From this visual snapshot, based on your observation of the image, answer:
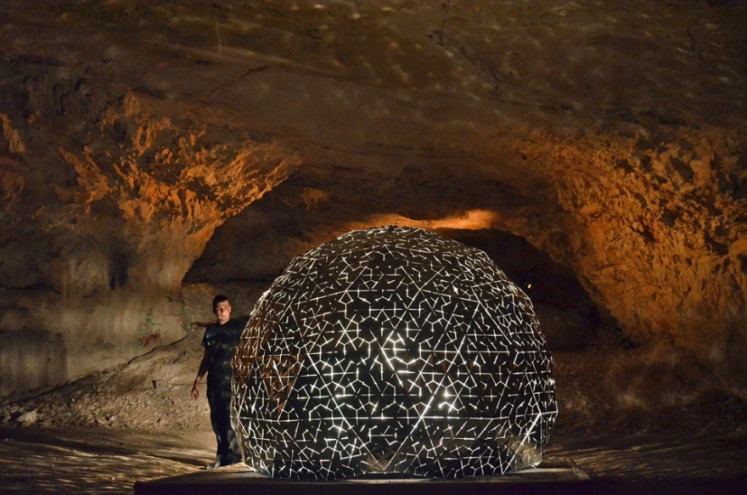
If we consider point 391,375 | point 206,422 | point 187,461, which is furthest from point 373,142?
point 391,375

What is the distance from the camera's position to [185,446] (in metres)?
7.34

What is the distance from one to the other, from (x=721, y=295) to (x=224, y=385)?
16.4ft

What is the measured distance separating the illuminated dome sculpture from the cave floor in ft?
0.91

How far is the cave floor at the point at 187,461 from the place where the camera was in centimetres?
481

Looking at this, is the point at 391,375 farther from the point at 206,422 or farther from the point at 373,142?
the point at 206,422

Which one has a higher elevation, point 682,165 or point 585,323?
point 682,165

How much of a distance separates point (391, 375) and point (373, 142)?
4.43 meters

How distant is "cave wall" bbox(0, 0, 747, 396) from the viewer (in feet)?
20.3

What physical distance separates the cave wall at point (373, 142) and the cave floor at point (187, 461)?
1708mm

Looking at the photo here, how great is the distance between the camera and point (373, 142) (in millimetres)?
7875

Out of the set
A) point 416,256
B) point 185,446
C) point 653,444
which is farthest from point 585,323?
point 416,256

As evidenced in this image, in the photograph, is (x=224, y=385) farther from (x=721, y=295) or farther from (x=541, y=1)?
(x=721, y=295)

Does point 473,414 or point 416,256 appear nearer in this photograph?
point 473,414

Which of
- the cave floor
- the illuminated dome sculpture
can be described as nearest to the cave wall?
the cave floor
